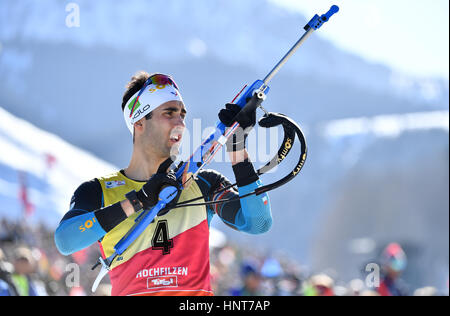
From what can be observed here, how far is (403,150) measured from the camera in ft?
72.3

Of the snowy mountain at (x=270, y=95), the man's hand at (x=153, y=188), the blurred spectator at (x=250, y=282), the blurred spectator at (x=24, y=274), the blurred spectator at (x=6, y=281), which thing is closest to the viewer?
the man's hand at (x=153, y=188)

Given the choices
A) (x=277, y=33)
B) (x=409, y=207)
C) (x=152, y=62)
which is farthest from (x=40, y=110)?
(x=277, y=33)

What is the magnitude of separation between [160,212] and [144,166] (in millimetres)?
385

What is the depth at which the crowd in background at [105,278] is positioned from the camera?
21.3 feet

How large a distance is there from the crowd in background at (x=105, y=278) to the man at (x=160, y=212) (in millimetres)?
2672

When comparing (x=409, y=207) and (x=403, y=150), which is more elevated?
(x=403, y=150)

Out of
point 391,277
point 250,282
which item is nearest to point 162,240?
point 250,282

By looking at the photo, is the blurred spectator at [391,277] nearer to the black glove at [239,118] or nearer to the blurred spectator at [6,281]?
the blurred spectator at [6,281]

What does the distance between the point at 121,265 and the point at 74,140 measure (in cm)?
2587

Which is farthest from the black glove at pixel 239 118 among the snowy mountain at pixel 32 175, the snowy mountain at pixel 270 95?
the snowy mountain at pixel 270 95

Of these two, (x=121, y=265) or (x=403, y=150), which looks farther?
(x=403, y=150)

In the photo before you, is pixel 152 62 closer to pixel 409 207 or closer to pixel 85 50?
pixel 85 50
